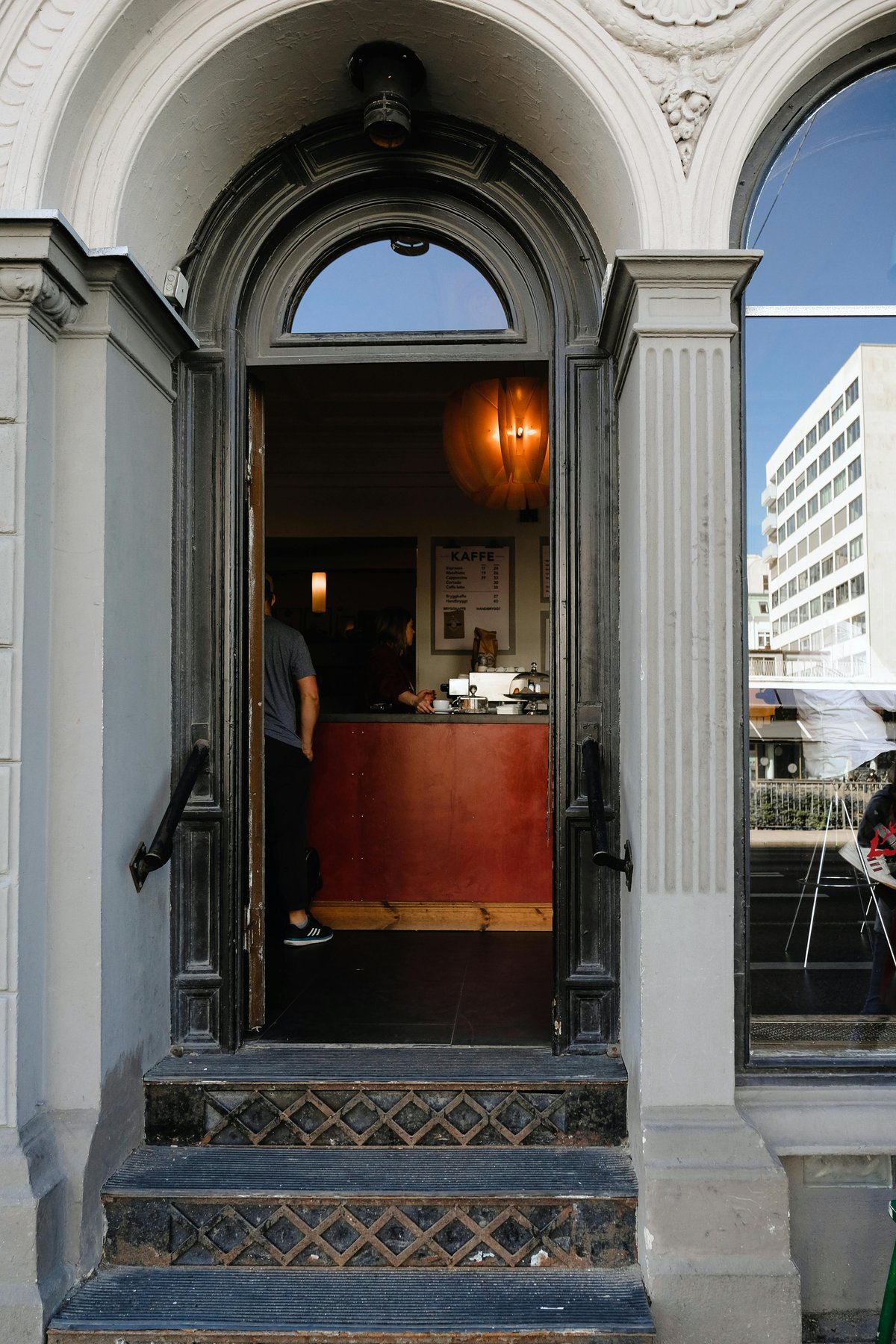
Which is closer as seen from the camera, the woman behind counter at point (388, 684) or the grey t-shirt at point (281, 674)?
the grey t-shirt at point (281, 674)

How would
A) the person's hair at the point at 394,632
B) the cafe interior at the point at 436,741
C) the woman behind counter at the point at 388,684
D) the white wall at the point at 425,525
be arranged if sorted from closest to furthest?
the cafe interior at the point at 436,741
the woman behind counter at the point at 388,684
the person's hair at the point at 394,632
the white wall at the point at 425,525

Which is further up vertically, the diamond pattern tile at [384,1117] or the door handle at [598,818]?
the door handle at [598,818]

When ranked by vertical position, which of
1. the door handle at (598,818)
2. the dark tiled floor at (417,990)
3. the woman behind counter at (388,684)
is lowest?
the dark tiled floor at (417,990)

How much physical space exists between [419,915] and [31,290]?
398cm

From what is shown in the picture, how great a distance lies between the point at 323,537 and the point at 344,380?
9.19 ft

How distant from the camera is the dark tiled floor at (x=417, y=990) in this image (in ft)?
12.2

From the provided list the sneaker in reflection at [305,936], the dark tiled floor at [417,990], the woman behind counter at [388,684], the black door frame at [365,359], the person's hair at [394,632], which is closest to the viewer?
→ the black door frame at [365,359]

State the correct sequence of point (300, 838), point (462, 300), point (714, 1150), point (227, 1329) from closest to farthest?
point (227, 1329), point (714, 1150), point (462, 300), point (300, 838)

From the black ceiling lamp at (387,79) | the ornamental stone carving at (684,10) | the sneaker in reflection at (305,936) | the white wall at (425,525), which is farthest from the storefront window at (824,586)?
the white wall at (425,525)

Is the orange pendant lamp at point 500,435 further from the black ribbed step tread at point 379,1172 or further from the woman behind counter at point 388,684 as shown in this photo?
the black ribbed step tread at point 379,1172

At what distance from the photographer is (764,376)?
10.9ft

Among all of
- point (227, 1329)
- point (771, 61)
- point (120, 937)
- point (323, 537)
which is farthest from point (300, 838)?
point (323, 537)

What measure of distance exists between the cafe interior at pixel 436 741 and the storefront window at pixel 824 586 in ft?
3.02

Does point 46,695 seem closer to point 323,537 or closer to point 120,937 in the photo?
point 120,937
